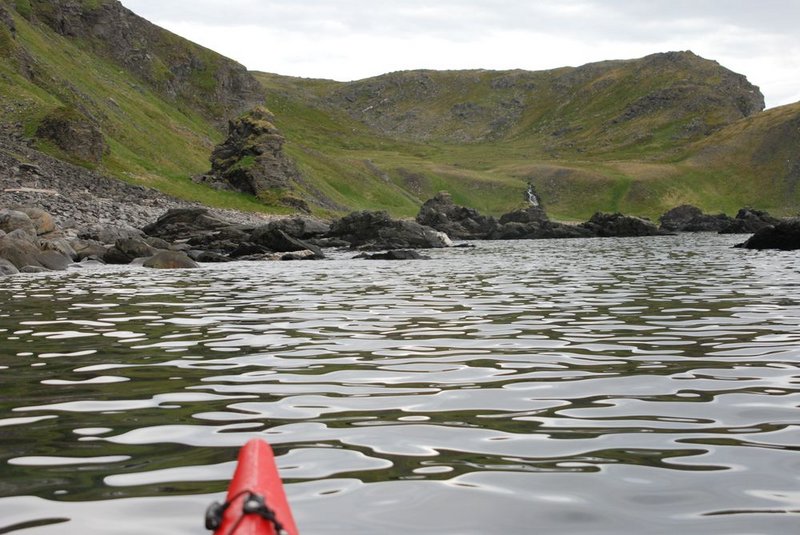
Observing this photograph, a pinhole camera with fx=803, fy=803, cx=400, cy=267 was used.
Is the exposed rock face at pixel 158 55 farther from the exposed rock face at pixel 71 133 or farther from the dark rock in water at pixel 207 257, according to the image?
the dark rock in water at pixel 207 257

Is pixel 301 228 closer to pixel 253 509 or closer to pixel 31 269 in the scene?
pixel 31 269

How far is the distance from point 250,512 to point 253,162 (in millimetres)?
103845

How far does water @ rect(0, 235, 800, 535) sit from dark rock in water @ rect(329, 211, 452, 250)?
150 ft

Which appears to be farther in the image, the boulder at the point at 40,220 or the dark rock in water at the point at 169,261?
the boulder at the point at 40,220

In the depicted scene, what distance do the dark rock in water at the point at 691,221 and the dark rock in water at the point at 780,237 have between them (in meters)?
62.9

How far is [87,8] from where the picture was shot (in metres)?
137

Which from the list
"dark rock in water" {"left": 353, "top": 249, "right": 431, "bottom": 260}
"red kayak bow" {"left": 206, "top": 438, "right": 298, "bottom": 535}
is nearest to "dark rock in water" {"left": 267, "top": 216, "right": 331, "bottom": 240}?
"dark rock in water" {"left": 353, "top": 249, "right": 431, "bottom": 260}

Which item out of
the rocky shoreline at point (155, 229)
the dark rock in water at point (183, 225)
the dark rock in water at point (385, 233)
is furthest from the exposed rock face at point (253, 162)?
the dark rock in water at point (183, 225)

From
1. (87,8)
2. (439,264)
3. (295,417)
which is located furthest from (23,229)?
(87,8)

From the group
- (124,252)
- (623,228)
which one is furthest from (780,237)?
(623,228)

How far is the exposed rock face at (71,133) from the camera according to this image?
79000mm

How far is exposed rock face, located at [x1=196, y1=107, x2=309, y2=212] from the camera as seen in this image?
102 metres

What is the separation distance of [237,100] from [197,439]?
166m

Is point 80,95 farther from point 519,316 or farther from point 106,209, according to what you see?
point 519,316
